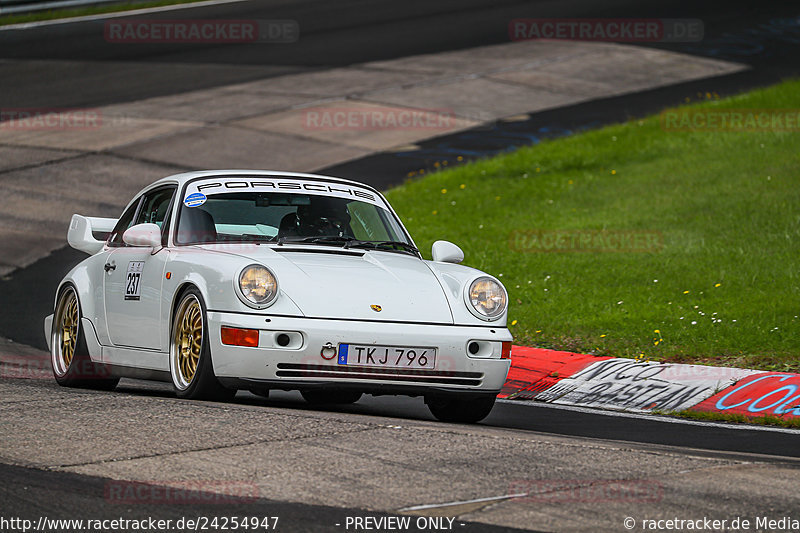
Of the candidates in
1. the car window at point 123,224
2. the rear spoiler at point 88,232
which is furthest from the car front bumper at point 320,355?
the rear spoiler at point 88,232

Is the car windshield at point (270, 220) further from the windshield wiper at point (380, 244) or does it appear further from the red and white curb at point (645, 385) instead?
the red and white curb at point (645, 385)

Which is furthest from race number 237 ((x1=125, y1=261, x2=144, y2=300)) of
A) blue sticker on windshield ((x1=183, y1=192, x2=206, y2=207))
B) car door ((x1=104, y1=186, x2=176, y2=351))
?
blue sticker on windshield ((x1=183, y1=192, x2=206, y2=207))

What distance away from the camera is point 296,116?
22547mm

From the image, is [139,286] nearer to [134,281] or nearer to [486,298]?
[134,281]

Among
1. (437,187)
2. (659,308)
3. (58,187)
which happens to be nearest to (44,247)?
(58,187)

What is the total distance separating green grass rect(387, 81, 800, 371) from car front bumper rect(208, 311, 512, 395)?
318cm

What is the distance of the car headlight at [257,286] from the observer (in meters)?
6.75

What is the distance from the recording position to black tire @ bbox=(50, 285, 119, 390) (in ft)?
27.5

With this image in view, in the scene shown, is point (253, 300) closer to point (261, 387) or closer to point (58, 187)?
point (261, 387)

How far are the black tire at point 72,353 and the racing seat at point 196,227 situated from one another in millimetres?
1155

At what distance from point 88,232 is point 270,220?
73.5 inches

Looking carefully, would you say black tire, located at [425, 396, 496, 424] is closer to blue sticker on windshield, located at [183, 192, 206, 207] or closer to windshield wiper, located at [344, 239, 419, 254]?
windshield wiper, located at [344, 239, 419, 254]

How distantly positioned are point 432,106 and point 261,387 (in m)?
17.0

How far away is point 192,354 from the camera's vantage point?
7.07 metres
